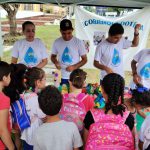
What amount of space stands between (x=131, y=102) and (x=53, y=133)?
3.08 feet

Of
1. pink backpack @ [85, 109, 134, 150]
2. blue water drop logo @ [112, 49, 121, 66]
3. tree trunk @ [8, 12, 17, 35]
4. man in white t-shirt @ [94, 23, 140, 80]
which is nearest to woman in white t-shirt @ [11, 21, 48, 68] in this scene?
man in white t-shirt @ [94, 23, 140, 80]

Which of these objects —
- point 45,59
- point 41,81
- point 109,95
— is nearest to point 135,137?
point 109,95

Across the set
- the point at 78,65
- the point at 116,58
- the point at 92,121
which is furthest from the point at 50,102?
the point at 116,58

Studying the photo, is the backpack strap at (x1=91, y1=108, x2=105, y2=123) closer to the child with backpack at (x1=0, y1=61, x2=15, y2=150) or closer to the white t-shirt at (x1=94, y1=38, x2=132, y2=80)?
the child with backpack at (x1=0, y1=61, x2=15, y2=150)

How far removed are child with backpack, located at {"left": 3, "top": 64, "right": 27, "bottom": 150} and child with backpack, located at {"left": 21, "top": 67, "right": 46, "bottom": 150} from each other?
0.19 ft

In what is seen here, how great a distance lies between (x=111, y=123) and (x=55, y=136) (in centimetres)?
41

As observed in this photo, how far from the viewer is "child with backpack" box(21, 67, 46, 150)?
240 centimetres

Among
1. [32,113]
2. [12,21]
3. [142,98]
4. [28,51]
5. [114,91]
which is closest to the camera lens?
[114,91]

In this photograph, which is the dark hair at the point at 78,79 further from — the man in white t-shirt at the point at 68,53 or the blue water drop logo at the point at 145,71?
the man in white t-shirt at the point at 68,53

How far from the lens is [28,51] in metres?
4.11

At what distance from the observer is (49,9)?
132ft

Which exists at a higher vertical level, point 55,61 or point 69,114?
point 55,61

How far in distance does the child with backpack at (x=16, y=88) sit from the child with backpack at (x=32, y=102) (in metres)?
0.06

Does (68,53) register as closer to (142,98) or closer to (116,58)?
(116,58)
